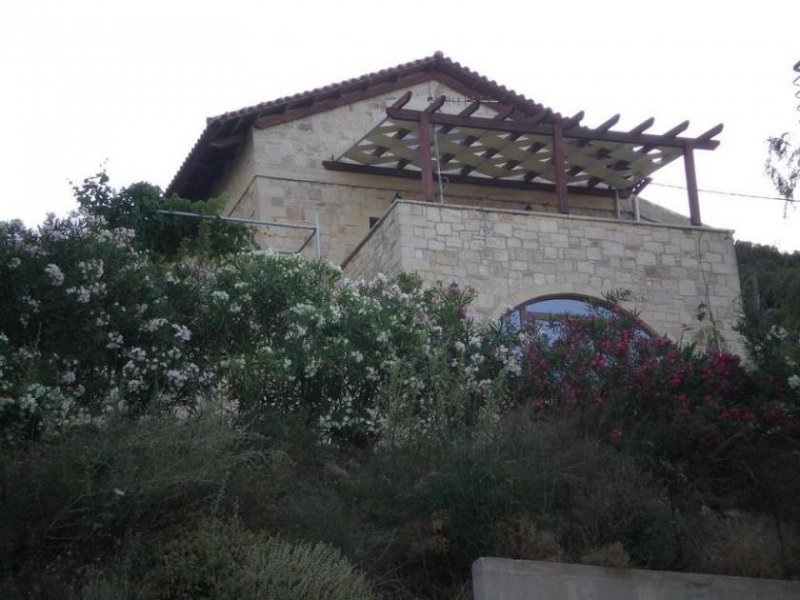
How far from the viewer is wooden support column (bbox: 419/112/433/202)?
18.9m

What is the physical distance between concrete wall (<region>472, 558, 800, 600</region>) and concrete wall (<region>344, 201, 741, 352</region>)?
7843mm

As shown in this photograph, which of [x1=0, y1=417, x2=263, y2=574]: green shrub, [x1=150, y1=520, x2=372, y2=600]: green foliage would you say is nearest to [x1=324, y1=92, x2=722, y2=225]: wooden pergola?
[x1=0, y1=417, x2=263, y2=574]: green shrub

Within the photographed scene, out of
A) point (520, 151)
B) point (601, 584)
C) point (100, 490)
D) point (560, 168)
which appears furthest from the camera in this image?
point (520, 151)

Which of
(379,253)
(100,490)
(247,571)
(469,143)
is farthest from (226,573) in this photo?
(469,143)

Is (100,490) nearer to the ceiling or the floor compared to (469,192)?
nearer to the floor

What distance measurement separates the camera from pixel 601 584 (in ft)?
34.0

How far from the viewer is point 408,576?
432 inches

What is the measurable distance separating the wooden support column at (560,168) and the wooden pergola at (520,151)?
0.6 inches

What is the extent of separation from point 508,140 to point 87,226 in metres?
8.75

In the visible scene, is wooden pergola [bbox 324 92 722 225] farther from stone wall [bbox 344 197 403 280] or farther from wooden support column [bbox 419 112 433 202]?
stone wall [bbox 344 197 403 280]

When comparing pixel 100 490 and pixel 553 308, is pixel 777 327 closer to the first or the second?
pixel 553 308

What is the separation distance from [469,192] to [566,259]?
13.2ft

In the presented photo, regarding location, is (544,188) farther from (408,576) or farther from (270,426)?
(408,576)

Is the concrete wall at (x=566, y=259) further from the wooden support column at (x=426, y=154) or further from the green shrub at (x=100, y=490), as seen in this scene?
the green shrub at (x=100, y=490)
